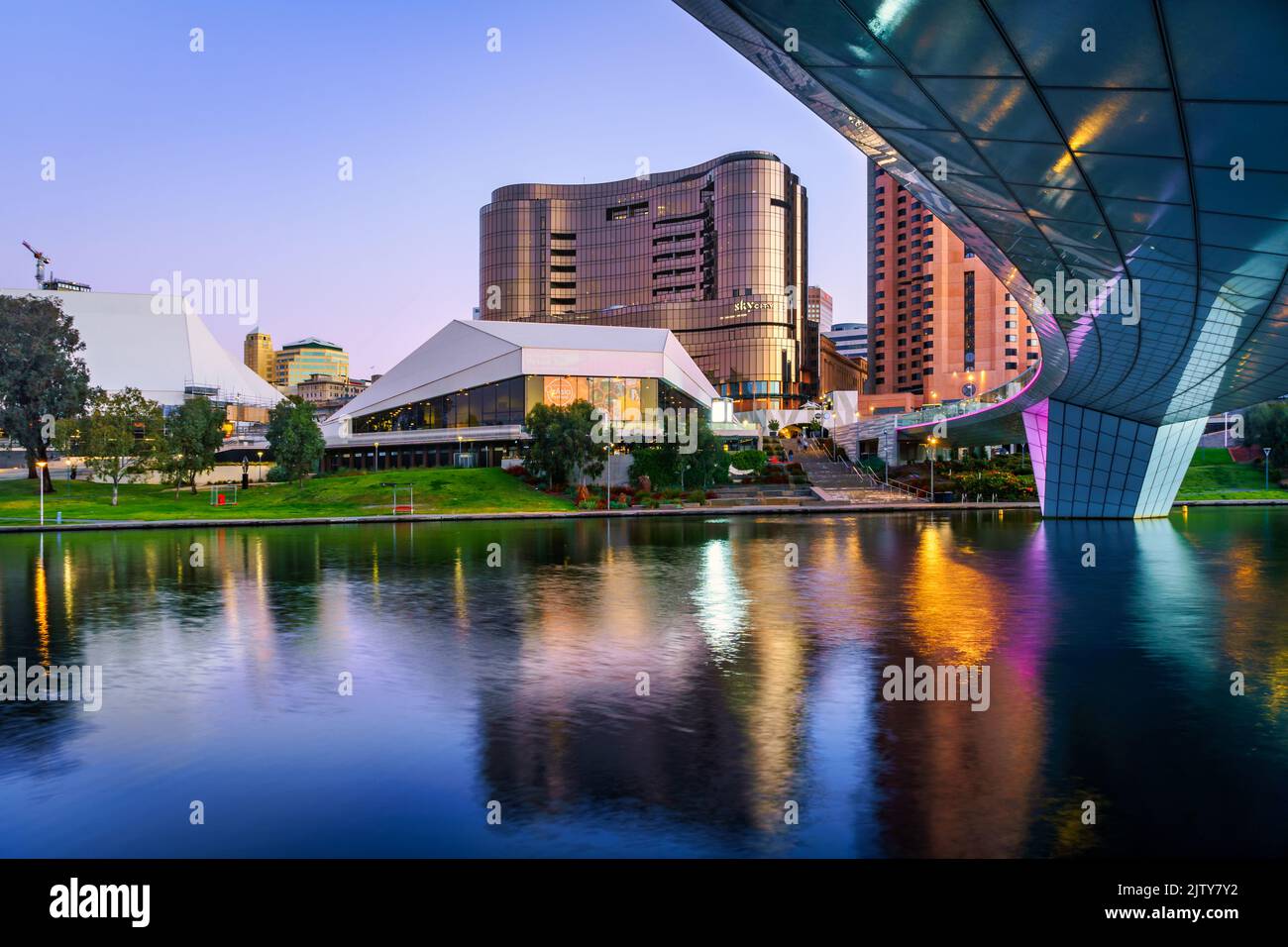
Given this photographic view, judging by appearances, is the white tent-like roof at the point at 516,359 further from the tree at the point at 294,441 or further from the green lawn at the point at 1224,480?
the green lawn at the point at 1224,480

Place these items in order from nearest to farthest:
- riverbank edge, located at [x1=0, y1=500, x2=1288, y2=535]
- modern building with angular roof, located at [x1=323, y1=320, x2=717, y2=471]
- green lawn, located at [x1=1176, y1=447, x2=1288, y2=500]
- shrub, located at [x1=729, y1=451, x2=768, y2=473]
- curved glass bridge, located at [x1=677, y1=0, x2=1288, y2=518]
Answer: curved glass bridge, located at [x1=677, y1=0, x2=1288, y2=518], riverbank edge, located at [x1=0, y1=500, x2=1288, y2=535], shrub, located at [x1=729, y1=451, x2=768, y2=473], green lawn, located at [x1=1176, y1=447, x2=1288, y2=500], modern building with angular roof, located at [x1=323, y1=320, x2=717, y2=471]

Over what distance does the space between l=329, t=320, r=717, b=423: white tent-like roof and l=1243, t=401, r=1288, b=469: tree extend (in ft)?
202

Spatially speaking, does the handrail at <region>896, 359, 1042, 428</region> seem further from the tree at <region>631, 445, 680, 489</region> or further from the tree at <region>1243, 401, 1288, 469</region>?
the tree at <region>1243, 401, 1288, 469</region>

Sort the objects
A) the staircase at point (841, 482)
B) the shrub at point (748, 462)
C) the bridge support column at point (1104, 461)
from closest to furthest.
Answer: the bridge support column at point (1104, 461) < the staircase at point (841, 482) < the shrub at point (748, 462)

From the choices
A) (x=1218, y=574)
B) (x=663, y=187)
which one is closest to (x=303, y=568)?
(x=1218, y=574)

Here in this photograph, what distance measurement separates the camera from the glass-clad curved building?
163625 millimetres

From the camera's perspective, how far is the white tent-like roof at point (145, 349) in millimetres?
121812

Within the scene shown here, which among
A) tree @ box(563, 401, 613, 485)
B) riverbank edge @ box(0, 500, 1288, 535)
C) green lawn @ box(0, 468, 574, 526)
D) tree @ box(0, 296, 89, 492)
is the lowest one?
riverbank edge @ box(0, 500, 1288, 535)

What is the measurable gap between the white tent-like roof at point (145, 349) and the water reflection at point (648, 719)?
108878mm
